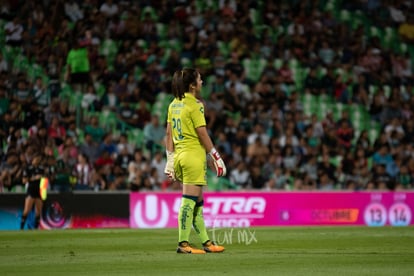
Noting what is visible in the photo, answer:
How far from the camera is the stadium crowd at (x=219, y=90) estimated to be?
2300 centimetres

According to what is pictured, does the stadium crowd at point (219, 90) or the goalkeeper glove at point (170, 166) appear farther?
the stadium crowd at point (219, 90)

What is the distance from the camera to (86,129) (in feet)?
78.3

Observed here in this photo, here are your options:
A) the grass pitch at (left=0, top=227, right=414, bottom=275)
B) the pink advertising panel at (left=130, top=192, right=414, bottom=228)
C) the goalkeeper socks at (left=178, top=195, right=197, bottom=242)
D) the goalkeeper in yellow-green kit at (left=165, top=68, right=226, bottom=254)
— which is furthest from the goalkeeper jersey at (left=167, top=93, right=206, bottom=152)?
the pink advertising panel at (left=130, top=192, right=414, bottom=228)

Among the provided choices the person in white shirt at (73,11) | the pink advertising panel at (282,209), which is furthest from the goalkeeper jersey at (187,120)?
the person in white shirt at (73,11)

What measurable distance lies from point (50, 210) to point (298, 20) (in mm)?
11787

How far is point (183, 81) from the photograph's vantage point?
1173 centimetres

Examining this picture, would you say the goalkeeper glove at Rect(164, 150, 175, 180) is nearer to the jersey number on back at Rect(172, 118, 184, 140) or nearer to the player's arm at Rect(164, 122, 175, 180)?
the player's arm at Rect(164, 122, 175, 180)

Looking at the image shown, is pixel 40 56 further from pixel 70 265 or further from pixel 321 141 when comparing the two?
pixel 70 265

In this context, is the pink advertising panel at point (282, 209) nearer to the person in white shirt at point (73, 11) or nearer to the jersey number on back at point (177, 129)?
the person in white shirt at point (73, 11)

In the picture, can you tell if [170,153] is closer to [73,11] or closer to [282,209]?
[282,209]

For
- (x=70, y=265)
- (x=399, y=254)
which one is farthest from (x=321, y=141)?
(x=70, y=265)

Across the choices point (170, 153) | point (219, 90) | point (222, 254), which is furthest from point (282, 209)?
point (222, 254)

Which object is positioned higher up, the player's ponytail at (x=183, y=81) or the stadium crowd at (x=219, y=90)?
the stadium crowd at (x=219, y=90)

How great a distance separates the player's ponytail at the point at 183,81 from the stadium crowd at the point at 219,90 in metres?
10.0
